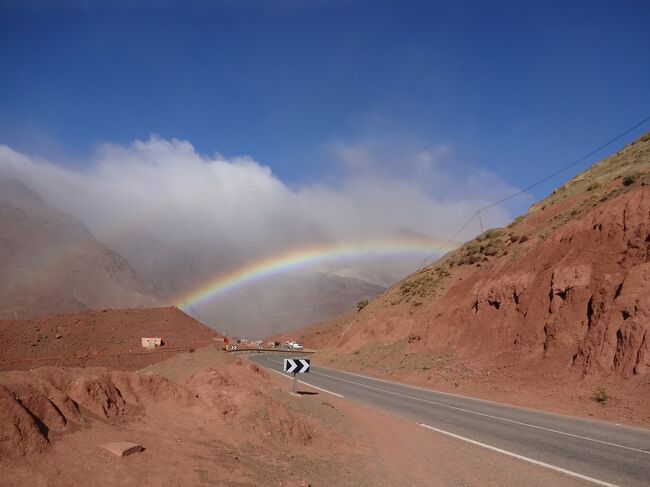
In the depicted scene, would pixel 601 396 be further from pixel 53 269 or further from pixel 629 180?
pixel 53 269

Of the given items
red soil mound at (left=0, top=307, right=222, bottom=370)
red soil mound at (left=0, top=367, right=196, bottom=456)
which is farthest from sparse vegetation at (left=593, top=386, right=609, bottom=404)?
red soil mound at (left=0, top=307, right=222, bottom=370)

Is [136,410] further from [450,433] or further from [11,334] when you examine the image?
[11,334]

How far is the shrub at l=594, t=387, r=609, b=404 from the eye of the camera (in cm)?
1711

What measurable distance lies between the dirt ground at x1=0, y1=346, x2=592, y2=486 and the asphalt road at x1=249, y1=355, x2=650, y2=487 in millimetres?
823

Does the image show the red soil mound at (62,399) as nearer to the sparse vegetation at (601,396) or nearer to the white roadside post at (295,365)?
the white roadside post at (295,365)

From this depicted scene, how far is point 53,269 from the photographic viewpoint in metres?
128

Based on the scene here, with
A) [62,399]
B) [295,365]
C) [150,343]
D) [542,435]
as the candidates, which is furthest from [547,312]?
[150,343]

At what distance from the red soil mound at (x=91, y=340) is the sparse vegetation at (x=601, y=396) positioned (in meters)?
27.7

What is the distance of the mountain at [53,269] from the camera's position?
103m

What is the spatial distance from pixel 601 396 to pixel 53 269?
14008cm

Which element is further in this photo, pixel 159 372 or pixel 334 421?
pixel 159 372

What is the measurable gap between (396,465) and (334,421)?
11.3 ft

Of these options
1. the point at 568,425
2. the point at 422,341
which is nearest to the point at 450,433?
the point at 568,425

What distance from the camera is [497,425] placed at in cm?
1298
